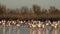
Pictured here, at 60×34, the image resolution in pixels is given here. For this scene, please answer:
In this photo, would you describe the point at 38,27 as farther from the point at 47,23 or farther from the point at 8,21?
the point at 8,21

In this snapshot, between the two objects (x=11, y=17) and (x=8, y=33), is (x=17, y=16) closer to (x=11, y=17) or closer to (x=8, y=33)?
(x=11, y=17)

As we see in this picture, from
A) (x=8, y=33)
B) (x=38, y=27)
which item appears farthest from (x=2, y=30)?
(x=38, y=27)

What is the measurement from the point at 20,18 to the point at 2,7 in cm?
82

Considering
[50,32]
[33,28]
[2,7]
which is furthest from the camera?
[2,7]

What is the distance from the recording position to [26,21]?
38.5ft

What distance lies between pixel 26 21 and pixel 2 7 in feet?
3.33

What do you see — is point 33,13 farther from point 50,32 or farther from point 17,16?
point 50,32

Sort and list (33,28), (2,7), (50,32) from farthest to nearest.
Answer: (2,7), (33,28), (50,32)

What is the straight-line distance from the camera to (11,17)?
38.7ft

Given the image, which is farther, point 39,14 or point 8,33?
point 39,14

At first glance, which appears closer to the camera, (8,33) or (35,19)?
(8,33)

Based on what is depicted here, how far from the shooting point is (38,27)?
1118 cm

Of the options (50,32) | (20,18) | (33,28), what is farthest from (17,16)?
(50,32)

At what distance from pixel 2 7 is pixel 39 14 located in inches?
51.7
